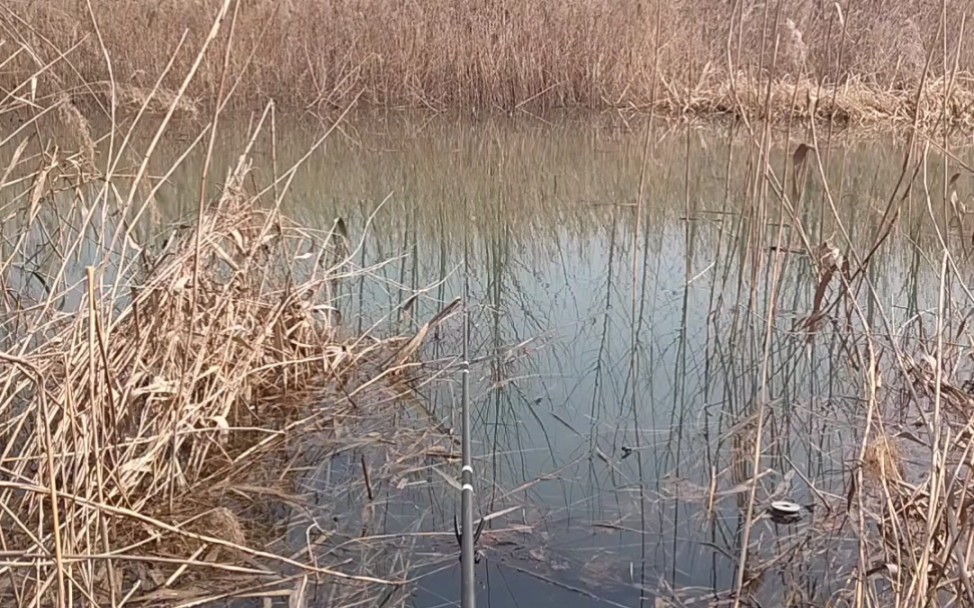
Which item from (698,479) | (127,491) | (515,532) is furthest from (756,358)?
(127,491)

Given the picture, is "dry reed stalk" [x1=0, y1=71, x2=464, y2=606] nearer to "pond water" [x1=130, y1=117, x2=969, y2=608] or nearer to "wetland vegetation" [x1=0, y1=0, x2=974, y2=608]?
"wetland vegetation" [x1=0, y1=0, x2=974, y2=608]

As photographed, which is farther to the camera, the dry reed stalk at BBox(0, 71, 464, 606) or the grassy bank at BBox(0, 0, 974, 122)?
the grassy bank at BBox(0, 0, 974, 122)

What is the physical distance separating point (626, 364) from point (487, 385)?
0.33 metres

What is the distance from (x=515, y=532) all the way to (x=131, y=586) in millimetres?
542

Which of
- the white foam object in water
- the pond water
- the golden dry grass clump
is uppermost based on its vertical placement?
the golden dry grass clump

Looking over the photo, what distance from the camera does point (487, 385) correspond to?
1.93 m

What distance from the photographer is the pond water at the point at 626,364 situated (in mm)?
1305

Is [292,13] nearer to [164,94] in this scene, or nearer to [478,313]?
[164,94]

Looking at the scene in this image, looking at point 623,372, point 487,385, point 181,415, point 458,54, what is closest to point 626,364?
point 623,372

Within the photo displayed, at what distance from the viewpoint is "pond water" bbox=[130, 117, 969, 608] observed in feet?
4.28

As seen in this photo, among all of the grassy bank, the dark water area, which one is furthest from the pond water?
the grassy bank

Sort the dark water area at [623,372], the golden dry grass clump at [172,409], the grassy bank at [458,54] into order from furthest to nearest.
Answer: the grassy bank at [458,54] → the dark water area at [623,372] → the golden dry grass clump at [172,409]

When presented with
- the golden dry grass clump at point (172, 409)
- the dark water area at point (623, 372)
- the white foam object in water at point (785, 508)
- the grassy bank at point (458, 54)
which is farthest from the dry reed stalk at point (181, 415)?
the grassy bank at point (458, 54)

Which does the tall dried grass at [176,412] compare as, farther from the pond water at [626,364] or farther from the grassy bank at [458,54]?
the grassy bank at [458,54]
